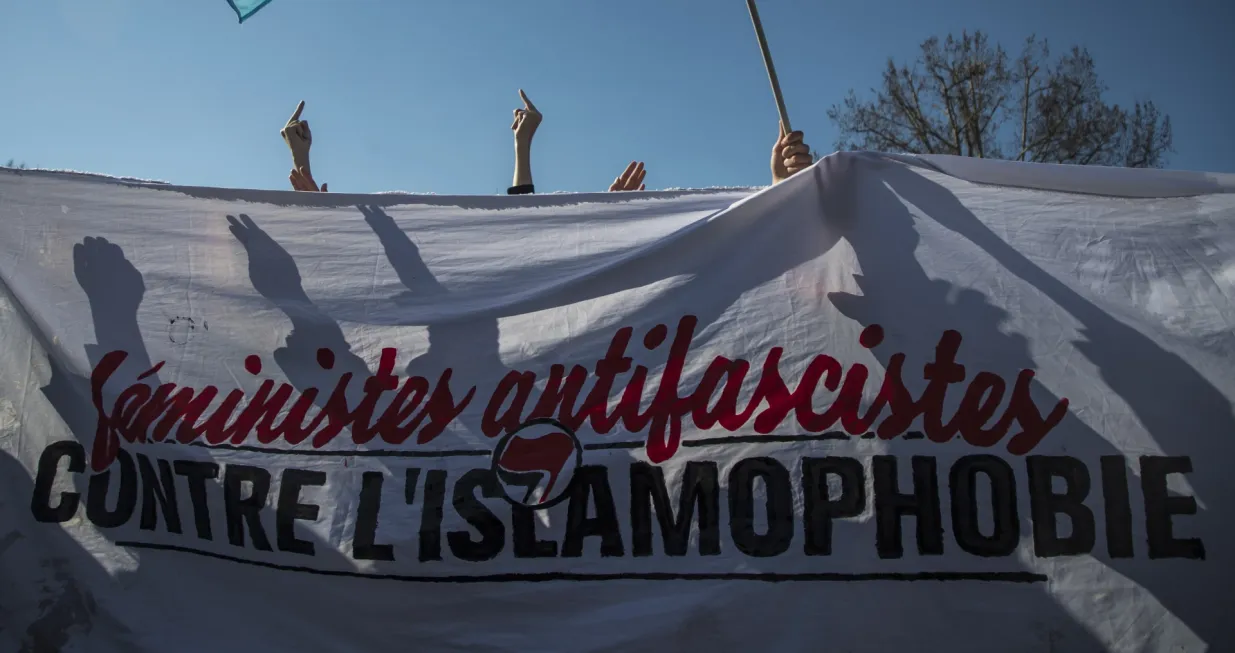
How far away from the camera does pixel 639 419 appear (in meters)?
2.70

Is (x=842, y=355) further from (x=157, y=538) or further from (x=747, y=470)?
(x=157, y=538)

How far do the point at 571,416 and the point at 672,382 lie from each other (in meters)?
0.33

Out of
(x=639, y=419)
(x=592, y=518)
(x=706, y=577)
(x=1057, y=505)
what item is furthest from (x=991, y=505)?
(x=592, y=518)

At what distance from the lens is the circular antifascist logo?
8.70 ft

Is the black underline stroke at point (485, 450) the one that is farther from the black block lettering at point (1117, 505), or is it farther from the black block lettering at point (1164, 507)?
the black block lettering at point (1164, 507)

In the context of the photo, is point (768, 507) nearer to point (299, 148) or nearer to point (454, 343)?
point (454, 343)

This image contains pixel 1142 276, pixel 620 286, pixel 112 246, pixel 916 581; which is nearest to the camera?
pixel 916 581

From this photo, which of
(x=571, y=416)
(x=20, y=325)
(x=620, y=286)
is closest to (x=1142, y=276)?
(x=620, y=286)

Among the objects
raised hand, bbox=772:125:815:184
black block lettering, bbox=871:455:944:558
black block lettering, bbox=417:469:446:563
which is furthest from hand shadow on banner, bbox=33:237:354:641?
raised hand, bbox=772:125:815:184

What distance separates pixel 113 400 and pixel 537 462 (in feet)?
4.89

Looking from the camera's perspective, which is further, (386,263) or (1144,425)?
(386,263)

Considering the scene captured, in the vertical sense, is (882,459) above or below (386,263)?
below

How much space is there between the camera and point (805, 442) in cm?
261

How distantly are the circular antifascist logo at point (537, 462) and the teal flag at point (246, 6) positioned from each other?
7.89 ft
